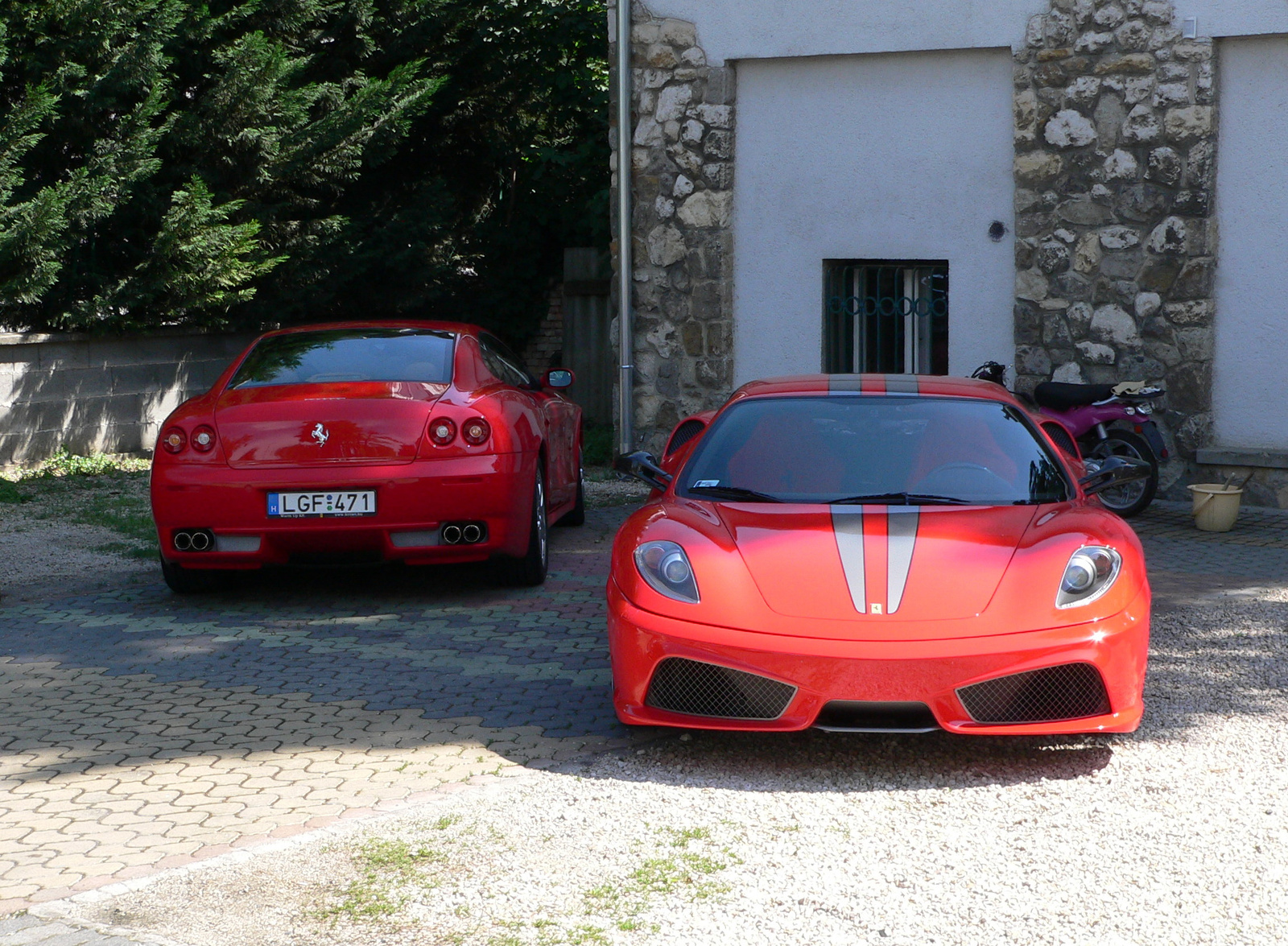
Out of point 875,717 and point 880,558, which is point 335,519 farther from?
point 875,717

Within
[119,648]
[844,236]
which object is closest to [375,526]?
[119,648]

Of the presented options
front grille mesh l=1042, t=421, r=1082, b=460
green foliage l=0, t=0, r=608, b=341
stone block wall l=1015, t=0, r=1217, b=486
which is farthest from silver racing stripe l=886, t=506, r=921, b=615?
green foliage l=0, t=0, r=608, b=341

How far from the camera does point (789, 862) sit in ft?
13.6

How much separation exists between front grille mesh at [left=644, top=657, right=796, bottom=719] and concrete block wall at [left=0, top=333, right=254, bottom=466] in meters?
9.91

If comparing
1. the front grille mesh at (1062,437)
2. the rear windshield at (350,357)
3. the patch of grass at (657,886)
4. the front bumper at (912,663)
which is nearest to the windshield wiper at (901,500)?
the front bumper at (912,663)

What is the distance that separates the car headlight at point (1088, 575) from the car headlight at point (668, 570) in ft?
4.05

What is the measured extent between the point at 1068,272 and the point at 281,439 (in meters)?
6.58

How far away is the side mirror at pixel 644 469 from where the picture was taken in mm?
6312

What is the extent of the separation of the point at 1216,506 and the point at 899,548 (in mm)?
5547

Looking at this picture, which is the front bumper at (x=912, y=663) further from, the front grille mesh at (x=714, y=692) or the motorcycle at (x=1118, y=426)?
the motorcycle at (x=1118, y=426)

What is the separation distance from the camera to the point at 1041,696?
4.89 metres

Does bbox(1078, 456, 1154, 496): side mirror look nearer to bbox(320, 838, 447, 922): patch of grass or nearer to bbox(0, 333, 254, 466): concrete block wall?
bbox(320, 838, 447, 922): patch of grass

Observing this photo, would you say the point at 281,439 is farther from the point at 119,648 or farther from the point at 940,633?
the point at 940,633

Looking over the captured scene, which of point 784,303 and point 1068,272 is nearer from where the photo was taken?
point 1068,272
